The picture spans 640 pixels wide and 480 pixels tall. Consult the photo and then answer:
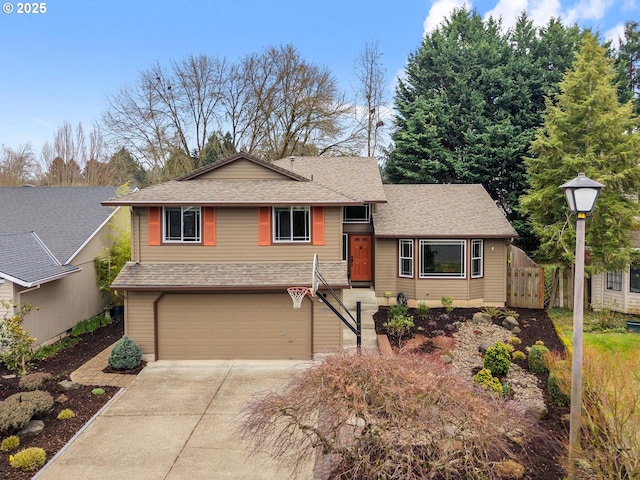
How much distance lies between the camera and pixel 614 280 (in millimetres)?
15727

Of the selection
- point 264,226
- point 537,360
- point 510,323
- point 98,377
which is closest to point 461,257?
point 510,323

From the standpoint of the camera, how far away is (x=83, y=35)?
2177 cm

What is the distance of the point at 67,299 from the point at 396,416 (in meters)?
13.5

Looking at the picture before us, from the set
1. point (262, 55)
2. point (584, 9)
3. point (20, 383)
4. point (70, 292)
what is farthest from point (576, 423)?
point (262, 55)

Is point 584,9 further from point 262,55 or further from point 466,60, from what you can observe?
point 262,55

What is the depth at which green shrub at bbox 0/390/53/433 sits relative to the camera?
25.3 feet

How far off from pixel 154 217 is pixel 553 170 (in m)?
13.5

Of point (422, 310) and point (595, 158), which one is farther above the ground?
point (595, 158)

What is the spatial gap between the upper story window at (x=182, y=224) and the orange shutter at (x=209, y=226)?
191mm

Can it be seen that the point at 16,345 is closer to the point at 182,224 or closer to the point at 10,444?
the point at 10,444

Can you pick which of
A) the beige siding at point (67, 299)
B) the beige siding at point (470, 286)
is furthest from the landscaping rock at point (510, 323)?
the beige siding at point (67, 299)

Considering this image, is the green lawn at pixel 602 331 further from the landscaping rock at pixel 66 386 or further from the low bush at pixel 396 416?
the landscaping rock at pixel 66 386

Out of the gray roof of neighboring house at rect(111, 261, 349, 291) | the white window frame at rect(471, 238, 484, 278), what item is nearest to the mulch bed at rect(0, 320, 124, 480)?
the gray roof of neighboring house at rect(111, 261, 349, 291)

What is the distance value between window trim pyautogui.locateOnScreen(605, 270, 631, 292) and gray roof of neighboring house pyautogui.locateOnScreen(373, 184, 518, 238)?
378 centimetres
